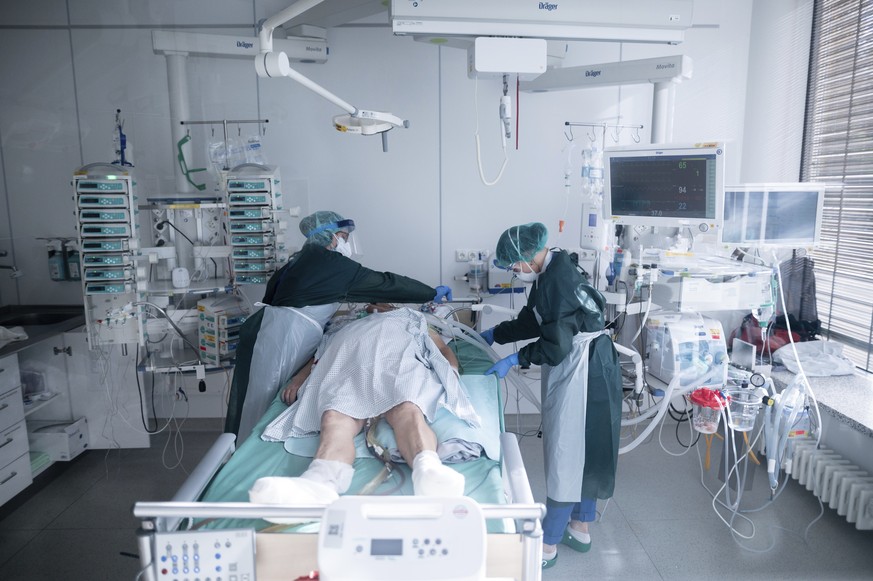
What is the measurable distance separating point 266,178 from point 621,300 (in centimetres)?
186

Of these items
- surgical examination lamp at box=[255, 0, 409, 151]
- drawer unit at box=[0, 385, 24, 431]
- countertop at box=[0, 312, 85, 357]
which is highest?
surgical examination lamp at box=[255, 0, 409, 151]

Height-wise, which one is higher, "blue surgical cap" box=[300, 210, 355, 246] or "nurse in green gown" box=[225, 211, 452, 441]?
"blue surgical cap" box=[300, 210, 355, 246]

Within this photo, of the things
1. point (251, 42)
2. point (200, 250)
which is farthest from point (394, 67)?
point (200, 250)

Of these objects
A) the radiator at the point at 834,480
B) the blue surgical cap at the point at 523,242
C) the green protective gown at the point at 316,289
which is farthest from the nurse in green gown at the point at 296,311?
the radiator at the point at 834,480

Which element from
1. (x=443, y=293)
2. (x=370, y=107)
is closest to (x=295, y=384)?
(x=443, y=293)

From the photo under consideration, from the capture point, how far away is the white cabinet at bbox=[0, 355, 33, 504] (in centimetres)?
268

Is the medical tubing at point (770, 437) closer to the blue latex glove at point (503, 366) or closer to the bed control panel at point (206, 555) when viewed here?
the blue latex glove at point (503, 366)

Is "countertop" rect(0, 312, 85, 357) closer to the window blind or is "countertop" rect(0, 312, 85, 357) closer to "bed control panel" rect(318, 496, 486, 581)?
"bed control panel" rect(318, 496, 486, 581)

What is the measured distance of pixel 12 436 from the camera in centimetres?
274

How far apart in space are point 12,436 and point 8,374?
0.29 metres

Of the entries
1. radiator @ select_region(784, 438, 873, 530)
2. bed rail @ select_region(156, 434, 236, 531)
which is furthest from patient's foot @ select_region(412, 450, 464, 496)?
radiator @ select_region(784, 438, 873, 530)

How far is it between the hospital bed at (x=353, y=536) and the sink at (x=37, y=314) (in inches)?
96.6

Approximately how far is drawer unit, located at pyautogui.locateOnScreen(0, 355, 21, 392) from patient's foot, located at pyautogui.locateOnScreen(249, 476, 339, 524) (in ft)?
6.74

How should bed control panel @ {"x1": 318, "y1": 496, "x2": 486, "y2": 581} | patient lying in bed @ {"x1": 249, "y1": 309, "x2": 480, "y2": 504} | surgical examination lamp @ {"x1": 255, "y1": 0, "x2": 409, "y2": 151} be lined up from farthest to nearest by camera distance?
surgical examination lamp @ {"x1": 255, "y1": 0, "x2": 409, "y2": 151} → patient lying in bed @ {"x1": 249, "y1": 309, "x2": 480, "y2": 504} → bed control panel @ {"x1": 318, "y1": 496, "x2": 486, "y2": 581}
